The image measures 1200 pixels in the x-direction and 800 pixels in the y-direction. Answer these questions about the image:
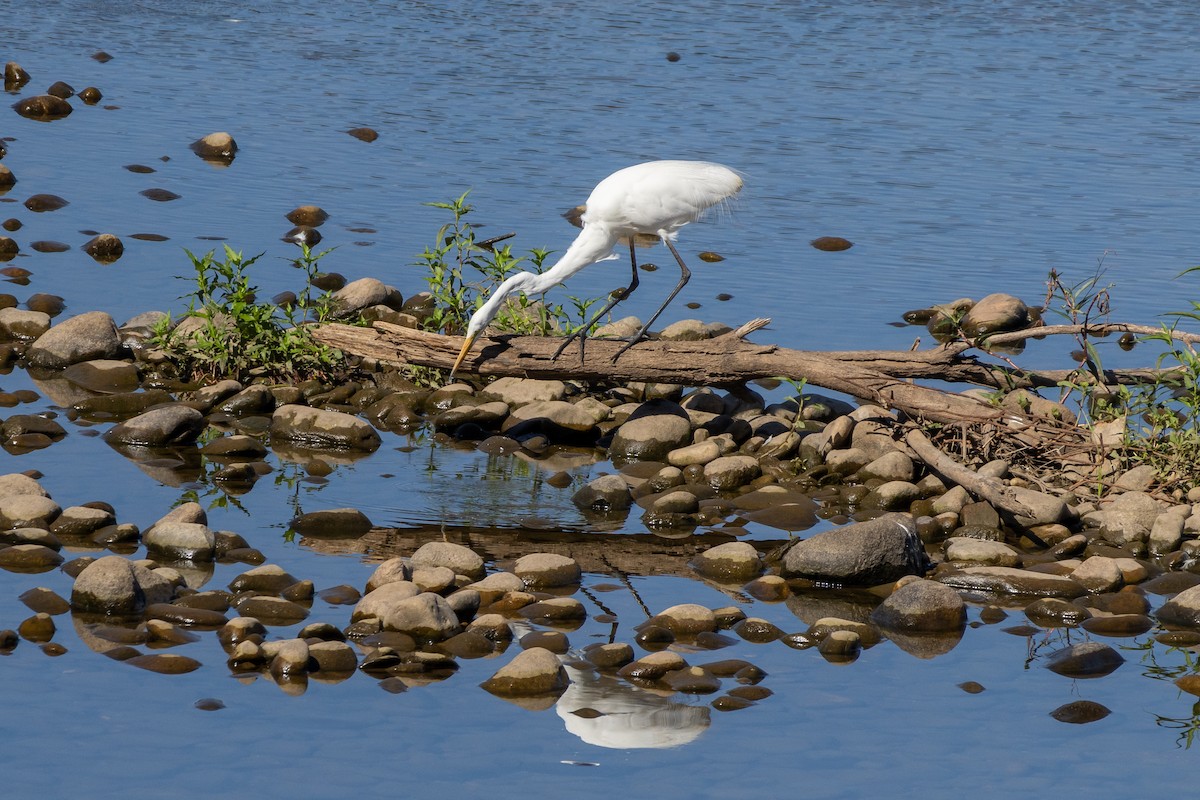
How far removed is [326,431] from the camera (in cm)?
873

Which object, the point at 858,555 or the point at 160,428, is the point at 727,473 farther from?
the point at 160,428

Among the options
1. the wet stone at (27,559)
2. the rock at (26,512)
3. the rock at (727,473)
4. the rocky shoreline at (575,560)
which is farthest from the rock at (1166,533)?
→ the rock at (26,512)

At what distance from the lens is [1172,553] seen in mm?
7402

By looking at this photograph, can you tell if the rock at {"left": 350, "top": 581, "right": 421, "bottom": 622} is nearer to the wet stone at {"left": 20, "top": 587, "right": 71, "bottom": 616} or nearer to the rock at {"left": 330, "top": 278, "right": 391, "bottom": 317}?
the wet stone at {"left": 20, "top": 587, "right": 71, "bottom": 616}

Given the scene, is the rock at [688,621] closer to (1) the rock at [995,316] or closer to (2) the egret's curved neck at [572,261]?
(2) the egret's curved neck at [572,261]

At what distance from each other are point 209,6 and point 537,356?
1612 cm

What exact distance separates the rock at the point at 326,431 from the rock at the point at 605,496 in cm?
146

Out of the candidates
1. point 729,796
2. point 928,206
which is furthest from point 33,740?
point 928,206

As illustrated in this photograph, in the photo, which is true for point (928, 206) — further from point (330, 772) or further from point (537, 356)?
point (330, 772)

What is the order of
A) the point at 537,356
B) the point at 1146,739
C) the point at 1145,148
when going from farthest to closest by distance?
the point at 1145,148 < the point at 537,356 < the point at 1146,739

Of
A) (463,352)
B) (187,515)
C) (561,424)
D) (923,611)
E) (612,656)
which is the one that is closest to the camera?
(612,656)

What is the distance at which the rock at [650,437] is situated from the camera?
345 inches

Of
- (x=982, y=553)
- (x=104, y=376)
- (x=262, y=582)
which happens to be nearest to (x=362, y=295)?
(x=104, y=376)

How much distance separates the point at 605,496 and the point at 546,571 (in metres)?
1.13
